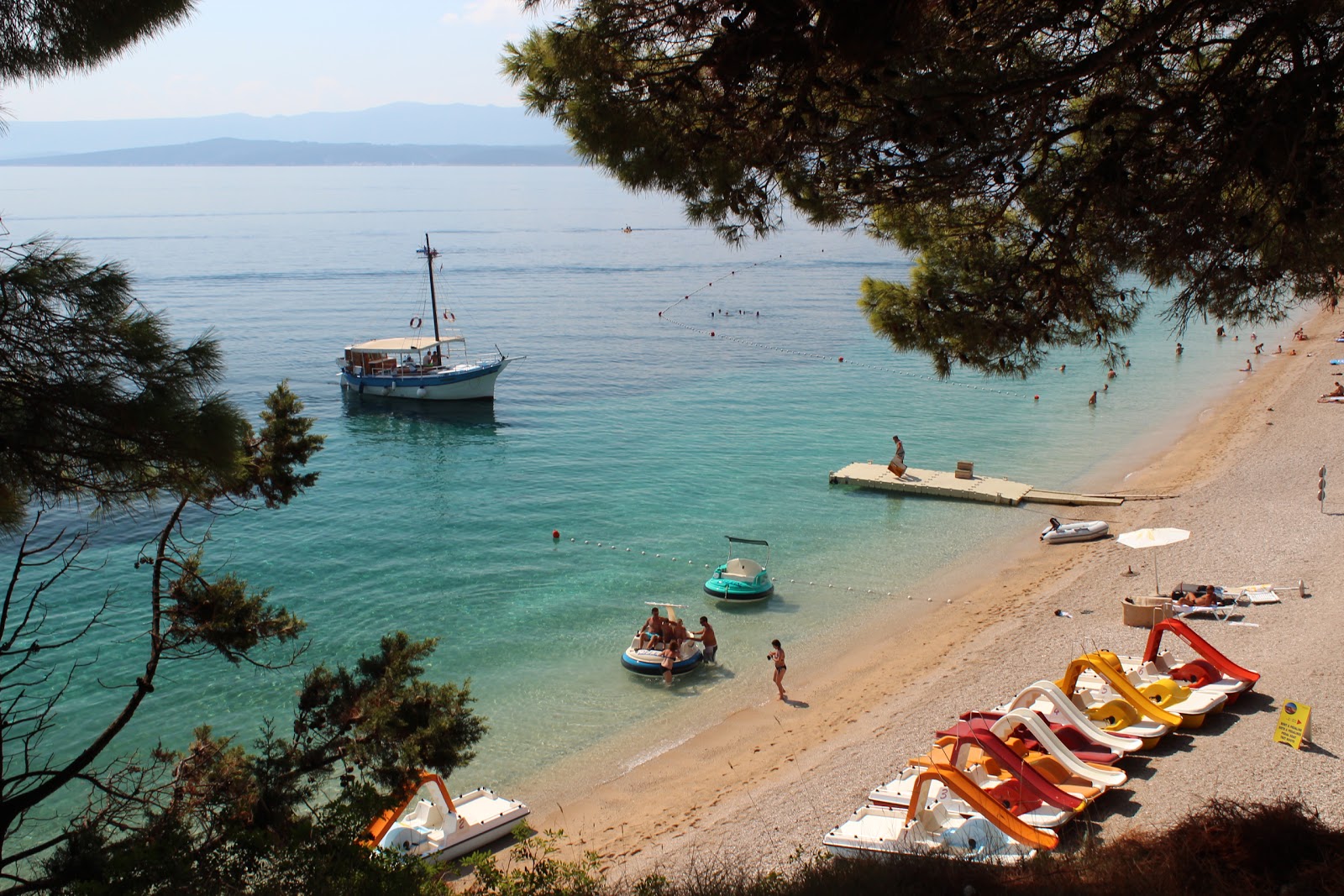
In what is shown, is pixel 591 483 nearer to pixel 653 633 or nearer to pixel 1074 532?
pixel 653 633

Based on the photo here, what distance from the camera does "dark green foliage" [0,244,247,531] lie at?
16.7ft

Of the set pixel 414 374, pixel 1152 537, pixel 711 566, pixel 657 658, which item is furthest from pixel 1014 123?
pixel 414 374

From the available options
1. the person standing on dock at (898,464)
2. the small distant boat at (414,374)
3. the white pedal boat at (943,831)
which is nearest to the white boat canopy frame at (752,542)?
the person standing on dock at (898,464)

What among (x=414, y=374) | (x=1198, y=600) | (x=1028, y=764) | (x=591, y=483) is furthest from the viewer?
(x=414, y=374)

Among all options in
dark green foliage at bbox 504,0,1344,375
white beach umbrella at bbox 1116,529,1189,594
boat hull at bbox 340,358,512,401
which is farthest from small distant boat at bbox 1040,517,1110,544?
boat hull at bbox 340,358,512,401

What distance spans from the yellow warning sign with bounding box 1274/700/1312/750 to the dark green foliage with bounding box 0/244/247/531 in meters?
10.7

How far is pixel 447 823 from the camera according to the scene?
11.8 meters

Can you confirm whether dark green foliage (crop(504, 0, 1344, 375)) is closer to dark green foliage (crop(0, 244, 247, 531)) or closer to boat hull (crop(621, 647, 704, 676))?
dark green foliage (crop(0, 244, 247, 531))

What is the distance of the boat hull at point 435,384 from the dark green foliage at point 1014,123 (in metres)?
34.5

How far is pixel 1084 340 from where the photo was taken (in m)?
9.15

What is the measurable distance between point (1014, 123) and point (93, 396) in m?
6.44

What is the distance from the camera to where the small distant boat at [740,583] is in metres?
20.7

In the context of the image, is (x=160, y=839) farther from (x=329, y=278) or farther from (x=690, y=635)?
(x=329, y=278)

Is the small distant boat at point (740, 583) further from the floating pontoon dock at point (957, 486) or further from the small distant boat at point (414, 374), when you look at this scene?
the small distant boat at point (414, 374)
